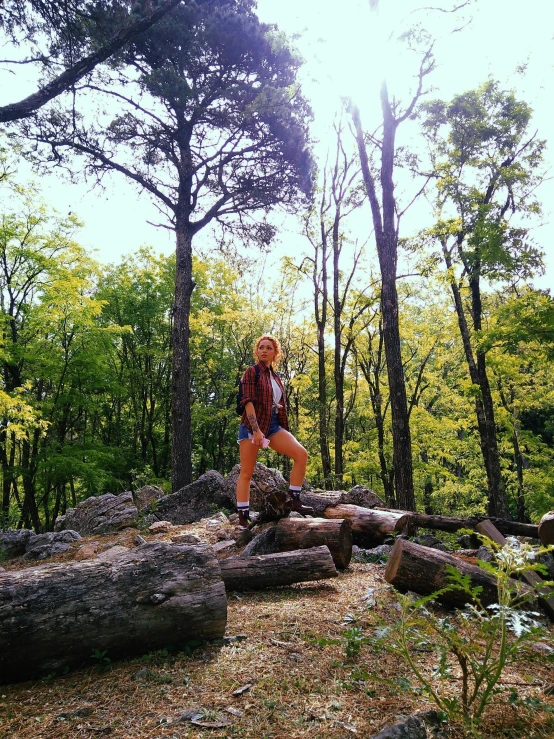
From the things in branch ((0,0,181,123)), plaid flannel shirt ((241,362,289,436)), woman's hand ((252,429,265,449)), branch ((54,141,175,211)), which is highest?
branch ((54,141,175,211))

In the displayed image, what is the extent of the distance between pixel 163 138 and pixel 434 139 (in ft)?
29.1

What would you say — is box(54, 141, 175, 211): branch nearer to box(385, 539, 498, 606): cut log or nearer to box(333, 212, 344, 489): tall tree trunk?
box(333, 212, 344, 489): tall tree trunk

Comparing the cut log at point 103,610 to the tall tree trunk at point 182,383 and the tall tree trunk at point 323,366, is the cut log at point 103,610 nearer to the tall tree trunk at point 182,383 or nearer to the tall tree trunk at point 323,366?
the tall tree trunk at point 182,383

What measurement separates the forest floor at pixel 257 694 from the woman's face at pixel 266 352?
303 cm

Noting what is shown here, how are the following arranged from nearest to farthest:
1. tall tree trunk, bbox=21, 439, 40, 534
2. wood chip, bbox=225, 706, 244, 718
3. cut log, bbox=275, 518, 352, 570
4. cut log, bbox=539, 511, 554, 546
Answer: wood chip, bbox=225, 706, 244, 718, cut log, bbox=539, 511, 554, 546, cut log, bbox=275, 518, 352, 570, tall tree trunk, bbox=21, 439, 40, 534

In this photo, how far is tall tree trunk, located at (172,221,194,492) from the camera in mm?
11688

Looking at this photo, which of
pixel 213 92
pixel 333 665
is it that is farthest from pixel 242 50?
pixel 333 665

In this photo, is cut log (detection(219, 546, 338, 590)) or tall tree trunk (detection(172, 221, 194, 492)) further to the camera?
tall tree trunk (detection(172, 221, 194, 492))

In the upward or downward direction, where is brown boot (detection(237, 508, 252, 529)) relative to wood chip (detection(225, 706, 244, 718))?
upward

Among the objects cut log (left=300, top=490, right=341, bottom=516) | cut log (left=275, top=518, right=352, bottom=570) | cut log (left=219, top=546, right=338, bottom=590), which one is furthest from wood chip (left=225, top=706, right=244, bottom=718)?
cut log (left=300, top=490, right=341, bottom=516)

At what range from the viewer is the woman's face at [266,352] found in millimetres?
5708

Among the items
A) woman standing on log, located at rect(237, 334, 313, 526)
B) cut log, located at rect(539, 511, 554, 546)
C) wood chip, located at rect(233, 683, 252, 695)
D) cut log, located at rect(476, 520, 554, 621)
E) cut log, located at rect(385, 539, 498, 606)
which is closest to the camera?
wood chip, located at rect(233, 683, 252, 695)

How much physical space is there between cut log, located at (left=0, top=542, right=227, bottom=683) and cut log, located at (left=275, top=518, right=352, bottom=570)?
1.95 meters

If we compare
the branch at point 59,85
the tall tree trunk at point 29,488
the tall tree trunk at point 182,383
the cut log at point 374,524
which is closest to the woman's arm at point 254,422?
the cut log at point 374,524
